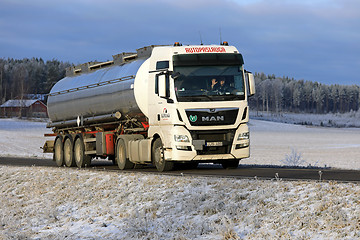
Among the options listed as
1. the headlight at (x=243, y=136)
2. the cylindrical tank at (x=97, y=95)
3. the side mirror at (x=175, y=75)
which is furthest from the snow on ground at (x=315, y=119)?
the side mirror at (x=175, y=75)

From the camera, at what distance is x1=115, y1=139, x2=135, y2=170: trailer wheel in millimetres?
21828

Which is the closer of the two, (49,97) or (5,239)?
(5,239)

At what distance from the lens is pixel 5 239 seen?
12.1 metres

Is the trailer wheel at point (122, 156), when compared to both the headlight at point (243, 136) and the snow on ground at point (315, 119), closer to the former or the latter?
the headlight at point (243, 136)

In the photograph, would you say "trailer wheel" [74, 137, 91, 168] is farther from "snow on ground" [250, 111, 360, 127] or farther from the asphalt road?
"snow on ground" [250, 111, 360, 127]

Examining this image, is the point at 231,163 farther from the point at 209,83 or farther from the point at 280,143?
the point at 280,143

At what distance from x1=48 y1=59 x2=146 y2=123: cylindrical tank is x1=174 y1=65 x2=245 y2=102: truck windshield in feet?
9.34

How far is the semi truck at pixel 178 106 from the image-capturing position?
18188 millimetres

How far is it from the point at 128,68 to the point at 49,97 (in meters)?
8.75

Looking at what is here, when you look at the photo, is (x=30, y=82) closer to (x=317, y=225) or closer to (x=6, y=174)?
(x=6, y=174)

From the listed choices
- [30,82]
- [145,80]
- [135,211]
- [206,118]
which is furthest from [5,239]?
[30,82]

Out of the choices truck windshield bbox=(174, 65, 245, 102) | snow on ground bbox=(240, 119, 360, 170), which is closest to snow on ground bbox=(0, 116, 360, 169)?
snow on ground bbox=(240, 119, 360, 170)

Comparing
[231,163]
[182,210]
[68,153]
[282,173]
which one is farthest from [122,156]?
[182,210]

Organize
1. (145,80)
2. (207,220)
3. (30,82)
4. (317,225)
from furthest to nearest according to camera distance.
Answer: (30,82) < (145,80) < (207,220) < (317,225)
